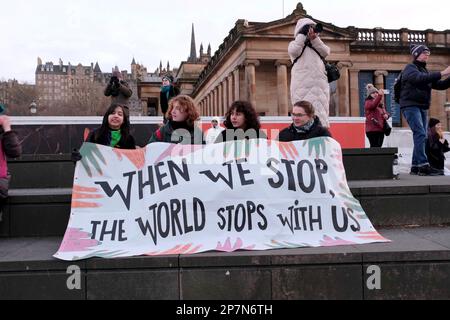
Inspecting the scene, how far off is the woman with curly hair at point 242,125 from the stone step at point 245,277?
71.9 inches

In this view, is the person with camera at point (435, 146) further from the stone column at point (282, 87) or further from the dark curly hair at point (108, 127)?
the stone column at point (282, 87)

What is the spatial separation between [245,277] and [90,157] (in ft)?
7.23

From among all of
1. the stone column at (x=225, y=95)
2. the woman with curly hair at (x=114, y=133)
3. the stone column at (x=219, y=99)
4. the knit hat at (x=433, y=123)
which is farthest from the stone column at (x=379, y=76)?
the woman with curly hair at (x=114, y=133)

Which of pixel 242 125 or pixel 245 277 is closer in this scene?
pixel 245 277

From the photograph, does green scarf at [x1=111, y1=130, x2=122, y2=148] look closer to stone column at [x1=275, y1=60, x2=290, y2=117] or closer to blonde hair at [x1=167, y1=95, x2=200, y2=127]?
blonde hair at [x1=167, y1=95, x2=200, y2=127]

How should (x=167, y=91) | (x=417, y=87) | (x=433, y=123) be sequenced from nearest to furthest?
(x=417, y=87)
(x=433, y=123)
(x=167, y=91)

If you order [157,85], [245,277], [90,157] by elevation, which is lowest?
[245,277]

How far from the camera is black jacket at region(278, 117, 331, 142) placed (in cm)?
511

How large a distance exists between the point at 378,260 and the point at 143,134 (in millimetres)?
10287

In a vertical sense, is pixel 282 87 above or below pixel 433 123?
above

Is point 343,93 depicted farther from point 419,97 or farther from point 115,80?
point 115,80

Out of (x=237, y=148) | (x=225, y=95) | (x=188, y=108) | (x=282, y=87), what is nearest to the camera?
(x=237, y=148)

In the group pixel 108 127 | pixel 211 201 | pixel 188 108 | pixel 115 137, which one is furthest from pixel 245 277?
pixel 108 127

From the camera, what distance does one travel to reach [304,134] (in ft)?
17.0
